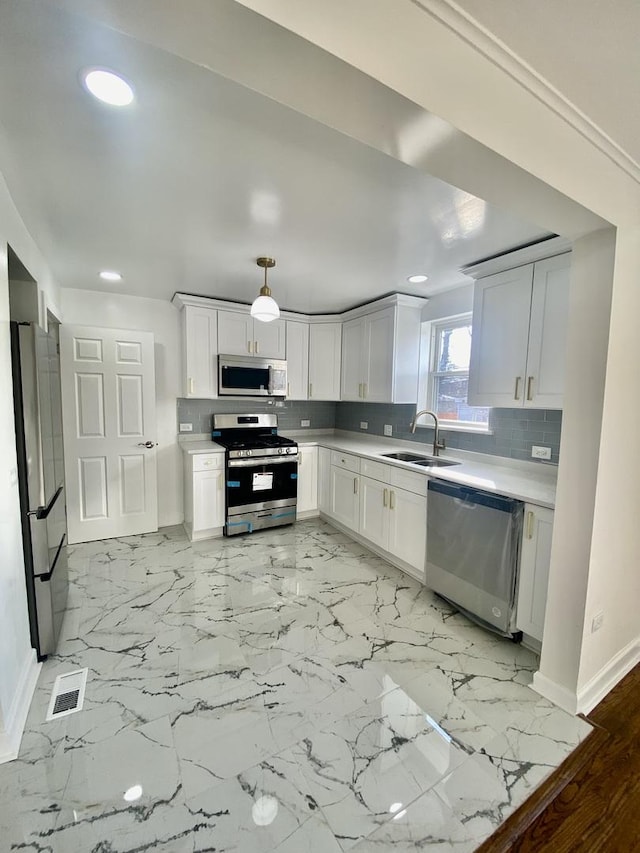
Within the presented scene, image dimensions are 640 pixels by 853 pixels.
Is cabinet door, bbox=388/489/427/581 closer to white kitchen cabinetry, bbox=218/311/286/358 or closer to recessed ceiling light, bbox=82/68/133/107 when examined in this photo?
white kitchen cabinetry, bbox=218/311/286/358

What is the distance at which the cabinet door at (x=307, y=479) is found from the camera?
158 inches

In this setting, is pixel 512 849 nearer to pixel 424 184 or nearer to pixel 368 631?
pixel 368 631

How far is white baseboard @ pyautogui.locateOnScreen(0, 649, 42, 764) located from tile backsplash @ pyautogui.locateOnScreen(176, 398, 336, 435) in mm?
2424

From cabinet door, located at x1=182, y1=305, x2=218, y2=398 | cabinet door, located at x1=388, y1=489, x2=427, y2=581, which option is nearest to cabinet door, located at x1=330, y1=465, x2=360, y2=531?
cabinet door, located at x1=388, y1=489, x2=427, y2=581

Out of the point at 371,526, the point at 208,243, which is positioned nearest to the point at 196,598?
the point at 371,526

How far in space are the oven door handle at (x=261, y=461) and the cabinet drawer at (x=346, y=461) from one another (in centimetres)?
42

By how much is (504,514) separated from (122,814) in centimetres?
213

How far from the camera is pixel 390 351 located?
3506mm

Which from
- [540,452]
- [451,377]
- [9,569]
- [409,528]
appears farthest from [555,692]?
[9,569]

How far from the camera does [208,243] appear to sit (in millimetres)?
2312

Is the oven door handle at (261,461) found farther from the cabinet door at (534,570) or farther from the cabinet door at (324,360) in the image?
the cabinet door at (534,570)

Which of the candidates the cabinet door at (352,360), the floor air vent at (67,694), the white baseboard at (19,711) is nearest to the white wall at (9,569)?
the white baseboard at (19,711)

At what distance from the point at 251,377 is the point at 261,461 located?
3.03 ft

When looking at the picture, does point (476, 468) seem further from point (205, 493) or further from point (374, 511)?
point (205, 493)
